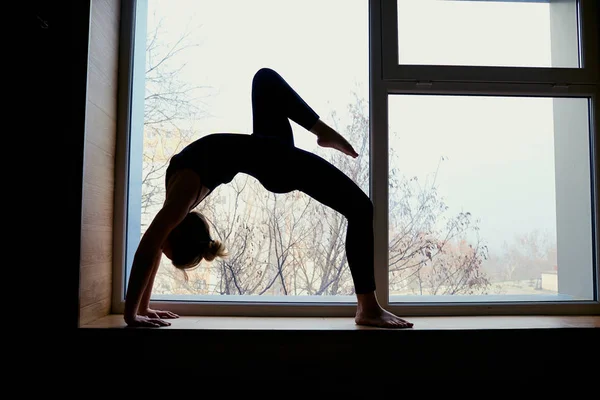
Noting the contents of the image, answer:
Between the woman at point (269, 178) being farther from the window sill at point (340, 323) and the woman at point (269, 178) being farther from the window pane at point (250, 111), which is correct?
the window pane at point (250, 111)

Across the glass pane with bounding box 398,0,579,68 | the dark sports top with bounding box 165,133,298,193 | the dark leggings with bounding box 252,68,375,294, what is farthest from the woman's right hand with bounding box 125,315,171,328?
the glass pane with bounding box 398,0,579,68

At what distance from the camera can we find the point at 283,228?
1.76 m

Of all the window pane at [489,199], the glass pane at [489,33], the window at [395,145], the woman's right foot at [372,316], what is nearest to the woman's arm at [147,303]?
the window at [395,145]

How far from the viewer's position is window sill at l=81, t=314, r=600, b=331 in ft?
4.84

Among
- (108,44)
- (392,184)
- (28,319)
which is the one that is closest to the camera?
(28,319)

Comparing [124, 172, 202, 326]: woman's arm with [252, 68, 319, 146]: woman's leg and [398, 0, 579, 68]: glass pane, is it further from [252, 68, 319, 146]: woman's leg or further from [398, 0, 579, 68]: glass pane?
[398, 0, 579, 68]: glass pane

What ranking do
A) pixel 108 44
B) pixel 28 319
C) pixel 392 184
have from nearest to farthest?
pixel 28 319, pixel 108 44, pixel 392 184

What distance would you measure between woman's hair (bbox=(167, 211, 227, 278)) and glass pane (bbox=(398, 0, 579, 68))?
0.98 meters

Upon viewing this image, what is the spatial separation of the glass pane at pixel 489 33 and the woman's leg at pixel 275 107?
0.51 meters

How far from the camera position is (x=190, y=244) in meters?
1.52
